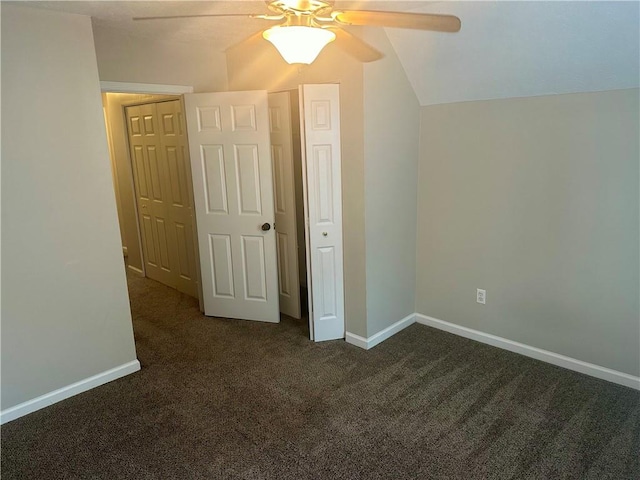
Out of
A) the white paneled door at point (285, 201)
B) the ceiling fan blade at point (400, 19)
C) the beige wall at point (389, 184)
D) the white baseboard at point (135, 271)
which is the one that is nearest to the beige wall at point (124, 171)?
the white baseboard at point (135, 271)

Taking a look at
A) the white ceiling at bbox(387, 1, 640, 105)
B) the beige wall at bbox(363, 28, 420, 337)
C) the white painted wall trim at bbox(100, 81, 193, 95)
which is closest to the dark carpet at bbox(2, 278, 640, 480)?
the beige wall at bbox(363, 28, 420, 337)

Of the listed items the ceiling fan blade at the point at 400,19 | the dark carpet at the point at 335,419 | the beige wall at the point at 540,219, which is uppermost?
the ceiling fan blade at the point at 400,19

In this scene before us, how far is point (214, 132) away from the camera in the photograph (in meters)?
3.49

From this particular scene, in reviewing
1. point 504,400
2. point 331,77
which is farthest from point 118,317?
point 504,400

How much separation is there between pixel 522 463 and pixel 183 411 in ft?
6.15

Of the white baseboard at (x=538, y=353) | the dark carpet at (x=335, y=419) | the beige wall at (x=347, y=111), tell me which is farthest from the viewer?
the beige wall at (x=347, y=111)

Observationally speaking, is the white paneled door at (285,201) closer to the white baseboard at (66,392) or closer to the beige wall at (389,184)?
the beige wall at (389,184)

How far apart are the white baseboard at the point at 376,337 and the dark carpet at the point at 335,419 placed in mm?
67

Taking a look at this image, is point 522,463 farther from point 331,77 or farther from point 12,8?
point 12,8

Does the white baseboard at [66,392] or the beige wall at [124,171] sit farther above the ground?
the beige wall at [124,171]

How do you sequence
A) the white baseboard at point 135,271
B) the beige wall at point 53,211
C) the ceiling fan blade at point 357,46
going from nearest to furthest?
the ceiling fan blade at point 357,46, the beige wall at point 53,211, the white baseboard at point 135,271

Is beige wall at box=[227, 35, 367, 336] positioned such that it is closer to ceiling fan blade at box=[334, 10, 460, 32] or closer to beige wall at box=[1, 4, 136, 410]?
ceiling fan blade at box=[334, 10, 460, 32]

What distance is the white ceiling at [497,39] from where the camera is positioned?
220 centimetres

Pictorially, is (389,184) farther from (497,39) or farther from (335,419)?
(335,419)
